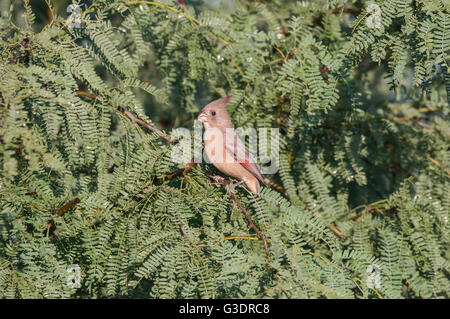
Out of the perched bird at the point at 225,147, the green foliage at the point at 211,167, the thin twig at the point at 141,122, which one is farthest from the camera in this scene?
the perched bird at the point at 225,147

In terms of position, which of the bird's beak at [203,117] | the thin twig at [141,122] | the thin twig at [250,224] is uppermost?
the bird's beak at [203,117]

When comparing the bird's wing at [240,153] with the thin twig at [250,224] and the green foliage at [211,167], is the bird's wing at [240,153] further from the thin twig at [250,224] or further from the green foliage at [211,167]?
the thin twig at [250,224]

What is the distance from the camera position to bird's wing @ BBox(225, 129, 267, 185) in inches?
145

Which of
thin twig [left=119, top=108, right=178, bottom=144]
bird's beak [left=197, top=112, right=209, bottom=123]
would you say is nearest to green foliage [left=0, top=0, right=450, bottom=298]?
thin twig [left=119, top=108, right=178, bottom=144]

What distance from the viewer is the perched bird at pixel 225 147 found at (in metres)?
3.67

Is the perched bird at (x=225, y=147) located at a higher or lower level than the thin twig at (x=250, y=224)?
higher

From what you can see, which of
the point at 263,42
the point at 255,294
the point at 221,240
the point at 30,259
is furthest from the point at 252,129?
the point at 30,259

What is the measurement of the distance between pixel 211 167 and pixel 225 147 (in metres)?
0.26

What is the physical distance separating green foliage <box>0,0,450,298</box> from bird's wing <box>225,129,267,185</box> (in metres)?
0.13

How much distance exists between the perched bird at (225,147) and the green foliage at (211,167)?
0.12 meters

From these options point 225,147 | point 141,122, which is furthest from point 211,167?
point 141,122

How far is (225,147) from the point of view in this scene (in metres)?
3.72

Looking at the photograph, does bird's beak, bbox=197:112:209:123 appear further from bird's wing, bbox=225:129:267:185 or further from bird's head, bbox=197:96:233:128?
bird's wing, bbox=225:129:267:185

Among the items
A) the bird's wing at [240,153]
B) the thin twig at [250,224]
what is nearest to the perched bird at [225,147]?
the bird's wing at [240,153]
